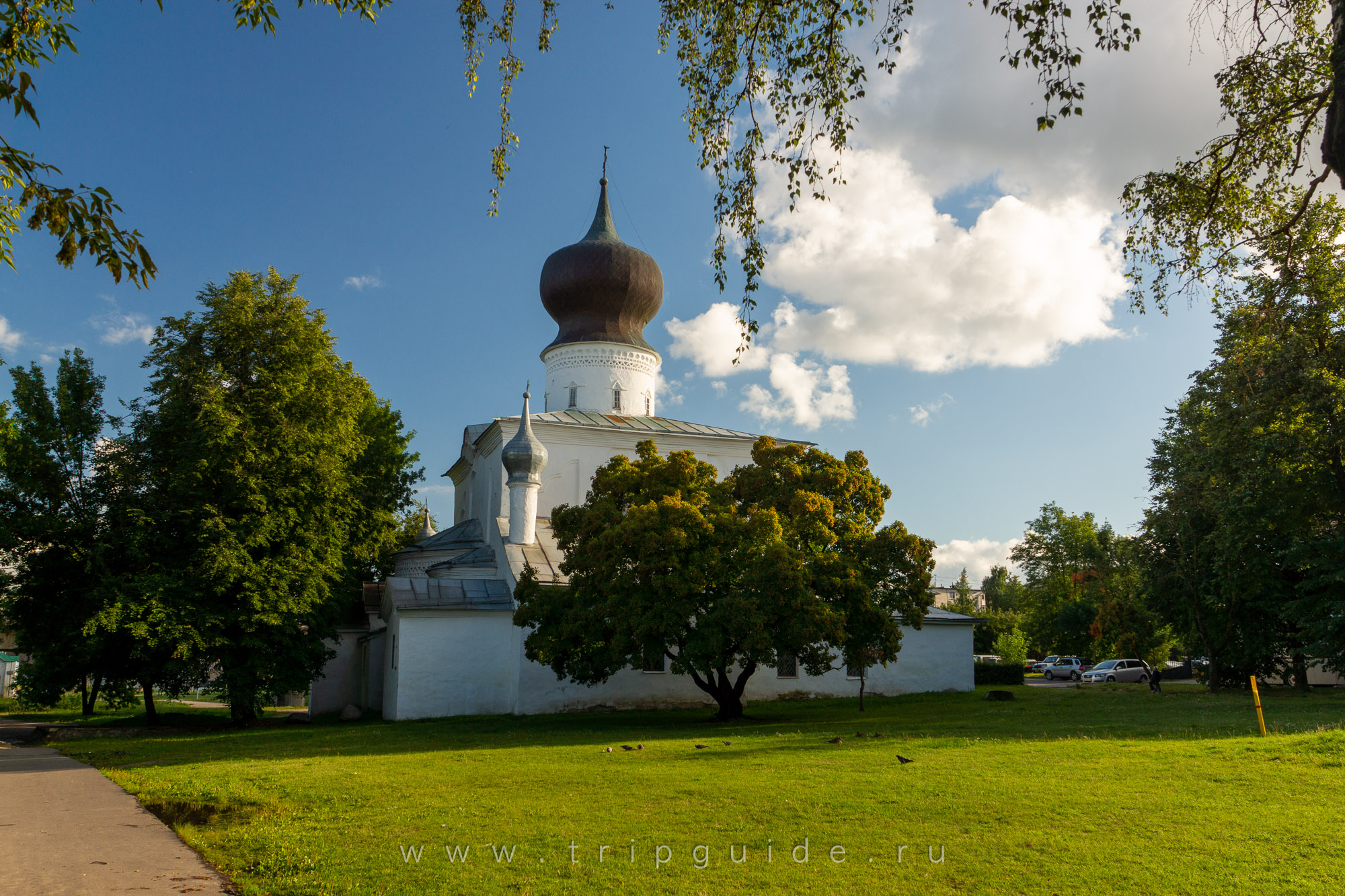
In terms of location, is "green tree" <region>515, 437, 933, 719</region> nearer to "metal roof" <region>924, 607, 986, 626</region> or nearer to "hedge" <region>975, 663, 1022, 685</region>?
"metal roof" <region>924, 607, 986, 626</region>

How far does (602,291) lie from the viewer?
112 feet

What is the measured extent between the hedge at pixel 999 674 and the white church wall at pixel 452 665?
66.1ft

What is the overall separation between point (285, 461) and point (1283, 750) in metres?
21.6

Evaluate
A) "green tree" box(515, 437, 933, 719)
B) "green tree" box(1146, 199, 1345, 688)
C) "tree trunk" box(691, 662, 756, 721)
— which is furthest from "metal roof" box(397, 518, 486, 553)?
"green tree" box(1146, 199, 1345, 688)

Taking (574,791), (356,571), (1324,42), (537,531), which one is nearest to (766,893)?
(574,791)

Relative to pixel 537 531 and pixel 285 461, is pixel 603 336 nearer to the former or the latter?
pixel 537 531

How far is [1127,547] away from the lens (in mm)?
30797

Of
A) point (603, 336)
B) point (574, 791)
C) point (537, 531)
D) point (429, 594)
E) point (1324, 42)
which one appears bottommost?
point (574, 791)

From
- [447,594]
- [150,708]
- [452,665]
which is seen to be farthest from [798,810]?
[150,708]

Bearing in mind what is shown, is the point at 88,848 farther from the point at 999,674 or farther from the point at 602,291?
the point at 999,674

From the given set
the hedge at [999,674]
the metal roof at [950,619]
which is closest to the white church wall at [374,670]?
the metal roof at [950,619]

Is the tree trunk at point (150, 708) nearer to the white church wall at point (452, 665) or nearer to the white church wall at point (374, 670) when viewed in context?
the white church wall at point (374, 670)

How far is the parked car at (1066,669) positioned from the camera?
4631cm

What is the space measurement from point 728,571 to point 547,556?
366 inches
